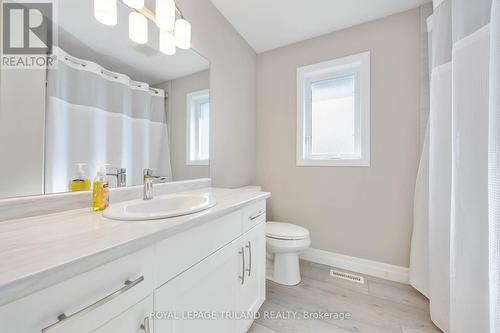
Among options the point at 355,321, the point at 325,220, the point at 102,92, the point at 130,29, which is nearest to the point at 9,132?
the point at 102,92

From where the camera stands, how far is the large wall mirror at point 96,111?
718mm

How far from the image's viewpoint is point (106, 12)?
980 mm

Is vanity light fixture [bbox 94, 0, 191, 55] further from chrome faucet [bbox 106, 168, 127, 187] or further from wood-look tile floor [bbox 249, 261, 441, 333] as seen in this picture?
wood-look tile floor [bbox 249, 261, 441, 333]

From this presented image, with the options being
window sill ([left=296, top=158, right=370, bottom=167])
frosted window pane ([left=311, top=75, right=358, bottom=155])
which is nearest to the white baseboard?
window sill ([left=296, top=158, right=370, bottom=167])

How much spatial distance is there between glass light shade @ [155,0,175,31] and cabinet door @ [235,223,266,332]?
52.0 inches

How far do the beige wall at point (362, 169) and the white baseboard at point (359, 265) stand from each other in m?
0.05

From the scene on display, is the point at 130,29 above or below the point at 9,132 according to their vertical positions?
above

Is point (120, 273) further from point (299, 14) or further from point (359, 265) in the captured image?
point (299, 14)

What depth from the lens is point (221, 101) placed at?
1.77 metres

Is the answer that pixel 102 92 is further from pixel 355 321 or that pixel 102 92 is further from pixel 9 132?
pixel 355 321

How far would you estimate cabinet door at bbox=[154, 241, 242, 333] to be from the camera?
2.13ft

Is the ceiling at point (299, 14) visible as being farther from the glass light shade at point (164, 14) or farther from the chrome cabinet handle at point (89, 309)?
the chrome cabinet handle at point (89, 309)

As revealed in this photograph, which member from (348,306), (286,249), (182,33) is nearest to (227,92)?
(182,33)

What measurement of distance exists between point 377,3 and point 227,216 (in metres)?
2.03
